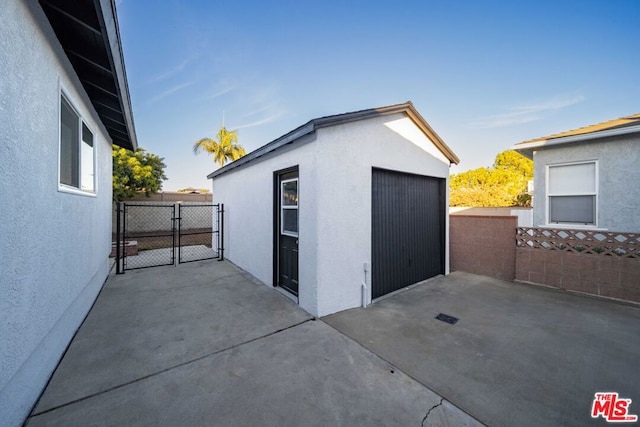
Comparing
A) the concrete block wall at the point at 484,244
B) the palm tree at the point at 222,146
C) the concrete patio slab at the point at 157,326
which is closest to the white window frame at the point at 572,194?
the concrete block wall at the point at 484,244

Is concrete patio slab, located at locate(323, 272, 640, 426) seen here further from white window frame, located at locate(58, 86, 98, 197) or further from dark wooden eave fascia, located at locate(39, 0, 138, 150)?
dark wooden eave fascia, located at locate(39, 0, 138, 150)

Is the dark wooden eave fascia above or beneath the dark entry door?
above

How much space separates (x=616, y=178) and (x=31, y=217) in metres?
9.46

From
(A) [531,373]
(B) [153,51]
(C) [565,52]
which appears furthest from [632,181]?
(B) [153,51]

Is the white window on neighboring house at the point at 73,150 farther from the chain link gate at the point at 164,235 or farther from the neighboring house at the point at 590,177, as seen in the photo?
the neighboring house at the point at 590,177

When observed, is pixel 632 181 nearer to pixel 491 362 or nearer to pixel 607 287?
pixel 607 287

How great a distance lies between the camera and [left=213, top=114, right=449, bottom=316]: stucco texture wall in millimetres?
3729

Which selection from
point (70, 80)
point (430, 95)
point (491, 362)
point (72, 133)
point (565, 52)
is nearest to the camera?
point (491, 362)

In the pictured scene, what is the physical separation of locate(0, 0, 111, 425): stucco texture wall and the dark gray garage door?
14.0ft

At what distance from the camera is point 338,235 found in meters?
3.92

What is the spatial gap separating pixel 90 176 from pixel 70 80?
1.89 metres

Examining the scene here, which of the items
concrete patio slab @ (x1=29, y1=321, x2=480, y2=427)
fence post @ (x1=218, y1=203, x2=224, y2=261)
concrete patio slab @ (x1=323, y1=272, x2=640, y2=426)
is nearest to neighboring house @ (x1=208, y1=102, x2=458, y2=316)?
concrete patio slab @ (x1=323, y1=272, x2=640, y2=426)

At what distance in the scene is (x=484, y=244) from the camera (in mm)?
6062
